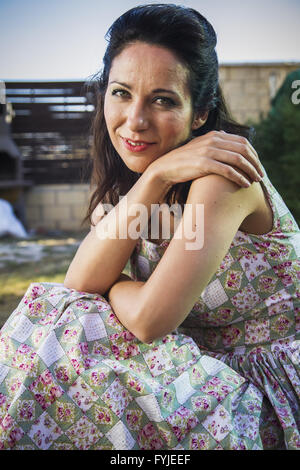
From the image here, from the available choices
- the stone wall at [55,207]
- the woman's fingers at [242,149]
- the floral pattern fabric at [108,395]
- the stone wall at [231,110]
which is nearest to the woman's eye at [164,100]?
the woman's fingers at [242,149]

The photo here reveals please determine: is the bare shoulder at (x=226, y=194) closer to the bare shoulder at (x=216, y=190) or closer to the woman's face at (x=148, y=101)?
the bare shoulder at (x=216, y=190)

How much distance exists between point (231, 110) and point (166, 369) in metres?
6.09

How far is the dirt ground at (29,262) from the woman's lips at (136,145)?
153 centimetres

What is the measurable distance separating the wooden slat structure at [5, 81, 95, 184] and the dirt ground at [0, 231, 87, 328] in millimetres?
1395

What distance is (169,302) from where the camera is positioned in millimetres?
1194

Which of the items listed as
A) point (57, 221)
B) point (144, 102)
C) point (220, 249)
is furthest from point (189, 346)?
point (57, 221)

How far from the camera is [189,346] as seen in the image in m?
1.38

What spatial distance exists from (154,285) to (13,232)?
216 inches

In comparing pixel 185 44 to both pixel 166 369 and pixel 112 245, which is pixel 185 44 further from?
pixel 166 369

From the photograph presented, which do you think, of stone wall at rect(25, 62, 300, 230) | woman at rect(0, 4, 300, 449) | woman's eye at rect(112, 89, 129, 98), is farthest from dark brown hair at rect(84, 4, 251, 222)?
stone wall at rect(25, 62, 300, 230)

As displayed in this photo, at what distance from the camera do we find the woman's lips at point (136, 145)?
1453 millimetres

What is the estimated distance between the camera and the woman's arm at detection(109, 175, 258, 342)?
1.19 metres

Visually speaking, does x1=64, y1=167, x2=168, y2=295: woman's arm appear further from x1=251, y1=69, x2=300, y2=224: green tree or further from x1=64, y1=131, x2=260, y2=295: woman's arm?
x1=251, y1=69, x2=300, y2=224: green tree

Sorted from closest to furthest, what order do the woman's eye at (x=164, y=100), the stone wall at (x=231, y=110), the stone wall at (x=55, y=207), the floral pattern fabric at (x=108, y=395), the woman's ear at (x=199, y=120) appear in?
the floral pattern fabric at (x=108, y=395) < the woman's eye at (x=164, y=100) < the woman's ear at (x=199, y=120) < the stone wall at (x=231, y=110) < the stone wall at (x=55, y=207)
